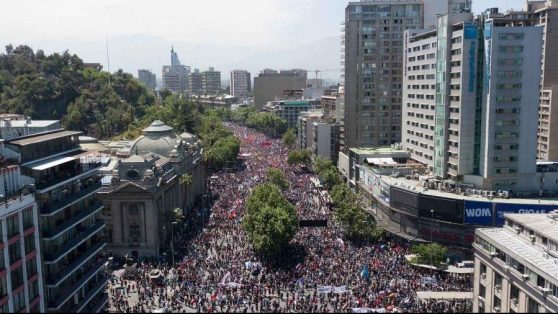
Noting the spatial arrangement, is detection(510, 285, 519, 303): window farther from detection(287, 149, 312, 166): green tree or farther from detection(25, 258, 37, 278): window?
detection(287, 149, 312, 166): green tree

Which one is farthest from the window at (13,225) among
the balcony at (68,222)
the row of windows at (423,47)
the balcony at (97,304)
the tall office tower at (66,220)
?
the row of windows at (423,47)

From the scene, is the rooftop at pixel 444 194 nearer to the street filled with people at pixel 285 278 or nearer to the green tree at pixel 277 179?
the street filled with people at pixel 285 278

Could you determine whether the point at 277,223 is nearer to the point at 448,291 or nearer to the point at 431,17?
the point at 448,291

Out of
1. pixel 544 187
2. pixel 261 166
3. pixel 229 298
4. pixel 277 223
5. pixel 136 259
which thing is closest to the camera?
pixel 229 298

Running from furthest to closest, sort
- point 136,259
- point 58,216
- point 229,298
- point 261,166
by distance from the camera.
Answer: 1. point 261,166
2. point 136,259
3. point 229,298
4. point 58,216

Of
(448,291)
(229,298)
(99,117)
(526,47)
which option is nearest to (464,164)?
(526,47)

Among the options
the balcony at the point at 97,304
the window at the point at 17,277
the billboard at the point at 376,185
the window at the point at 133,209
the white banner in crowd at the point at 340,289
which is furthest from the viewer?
the billboard at the point at 376,185

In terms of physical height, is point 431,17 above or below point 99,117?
above
